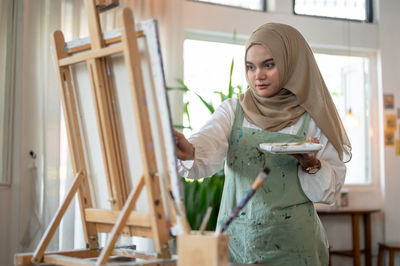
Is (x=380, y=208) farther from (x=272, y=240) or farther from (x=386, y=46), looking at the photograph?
(x=272, y=240)

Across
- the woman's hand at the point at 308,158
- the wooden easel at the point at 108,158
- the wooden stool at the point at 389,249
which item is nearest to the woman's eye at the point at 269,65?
the woman's hand at the point at 308,158

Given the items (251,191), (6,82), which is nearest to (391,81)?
(6,82)

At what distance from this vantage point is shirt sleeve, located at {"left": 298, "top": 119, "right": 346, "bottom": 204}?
159 cm

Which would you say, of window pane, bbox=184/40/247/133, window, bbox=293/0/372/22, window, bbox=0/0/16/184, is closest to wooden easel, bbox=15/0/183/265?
window, bbox=0/0/16/184

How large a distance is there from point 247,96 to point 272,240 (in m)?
0.49

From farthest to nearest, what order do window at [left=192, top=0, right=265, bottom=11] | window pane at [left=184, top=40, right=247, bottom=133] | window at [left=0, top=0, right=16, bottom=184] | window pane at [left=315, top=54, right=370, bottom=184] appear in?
window pane at [left=315, top=54, right=370, bottom=184] < window at [left=192, top=0, right=265, bottom=11] < window pane at [left=184, top=40, right=247, bottom=133] < window at [left=0, top=0, right=16, bottom=184]

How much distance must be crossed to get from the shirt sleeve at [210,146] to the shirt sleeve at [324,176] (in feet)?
0.85

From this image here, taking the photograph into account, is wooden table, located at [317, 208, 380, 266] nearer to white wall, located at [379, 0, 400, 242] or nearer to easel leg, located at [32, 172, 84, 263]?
white wall, located at [379, 0, 400, 242]

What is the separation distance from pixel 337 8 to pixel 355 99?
0.97 metres

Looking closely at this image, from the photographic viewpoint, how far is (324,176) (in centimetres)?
160

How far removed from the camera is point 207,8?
4602 millimetres

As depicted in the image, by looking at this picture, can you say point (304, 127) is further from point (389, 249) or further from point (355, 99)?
point (355, 99)

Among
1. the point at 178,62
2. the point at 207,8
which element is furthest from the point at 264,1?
the point at 178,62

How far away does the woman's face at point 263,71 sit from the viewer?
1.68 m
